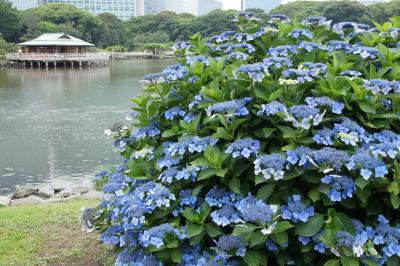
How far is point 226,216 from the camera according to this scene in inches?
81.8

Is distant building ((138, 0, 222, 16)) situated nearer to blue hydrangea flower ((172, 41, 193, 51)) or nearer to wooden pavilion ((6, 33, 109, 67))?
wooden pavilion ((6, 33, 109, 67))

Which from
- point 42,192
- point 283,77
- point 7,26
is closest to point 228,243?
point 283,77

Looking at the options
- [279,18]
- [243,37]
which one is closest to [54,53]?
[279,18]

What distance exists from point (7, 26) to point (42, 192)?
50.8 m

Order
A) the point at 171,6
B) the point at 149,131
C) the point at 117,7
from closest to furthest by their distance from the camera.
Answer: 1. the point at 149,131
2. the point at 117,7
3. the point at 171,6

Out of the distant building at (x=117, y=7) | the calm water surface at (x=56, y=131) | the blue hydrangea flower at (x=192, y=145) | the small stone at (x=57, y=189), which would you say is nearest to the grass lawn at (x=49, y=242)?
the blue hydrangea flower at (x=192, y=145)

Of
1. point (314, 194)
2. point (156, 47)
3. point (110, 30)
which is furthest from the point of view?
point (110, 30)

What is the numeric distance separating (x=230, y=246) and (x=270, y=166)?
0.38m

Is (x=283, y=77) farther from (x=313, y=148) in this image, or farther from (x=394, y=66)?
(x=394, y=66)

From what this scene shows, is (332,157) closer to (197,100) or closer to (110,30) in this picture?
(197,100)

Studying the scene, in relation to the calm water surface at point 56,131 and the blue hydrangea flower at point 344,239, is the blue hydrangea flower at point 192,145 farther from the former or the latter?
the calm water surface at point 56,131

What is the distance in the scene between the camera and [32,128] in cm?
1573

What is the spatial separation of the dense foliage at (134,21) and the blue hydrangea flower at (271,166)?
4107 centimetres

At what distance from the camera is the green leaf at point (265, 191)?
2.05m
